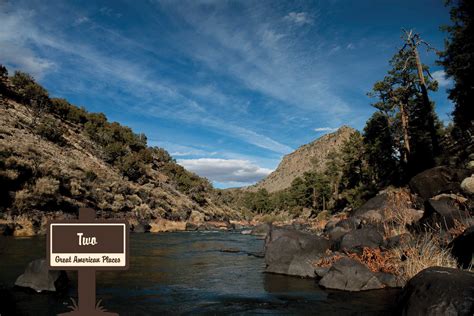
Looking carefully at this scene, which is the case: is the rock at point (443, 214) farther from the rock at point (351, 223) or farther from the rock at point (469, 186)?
the rock at point (351, 223)

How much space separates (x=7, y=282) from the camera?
1184 cm

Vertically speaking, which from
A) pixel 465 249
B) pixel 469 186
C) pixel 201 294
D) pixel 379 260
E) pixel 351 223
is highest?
pixel 469 186

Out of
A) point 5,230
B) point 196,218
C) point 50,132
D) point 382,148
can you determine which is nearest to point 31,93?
point 50,132

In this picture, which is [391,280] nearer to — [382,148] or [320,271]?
[320,271]

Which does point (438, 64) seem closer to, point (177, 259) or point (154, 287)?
point (177, 259)

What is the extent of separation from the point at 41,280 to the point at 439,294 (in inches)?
411

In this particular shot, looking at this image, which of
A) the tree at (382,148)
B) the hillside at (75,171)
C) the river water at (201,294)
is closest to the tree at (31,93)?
the hillside at (75,171)

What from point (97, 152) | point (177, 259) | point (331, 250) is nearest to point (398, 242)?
Answer: point (331, 250)

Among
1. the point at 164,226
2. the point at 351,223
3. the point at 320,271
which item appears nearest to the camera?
the point at 320,271

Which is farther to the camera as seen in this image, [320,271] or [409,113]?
[409,113]

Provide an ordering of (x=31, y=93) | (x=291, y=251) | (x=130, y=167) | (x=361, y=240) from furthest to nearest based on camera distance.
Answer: (x=130, y=167) < (x=31, y=93) < (x=291, y=251) < (x=361, y=240)

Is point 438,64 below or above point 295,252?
above

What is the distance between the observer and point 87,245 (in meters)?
4.99

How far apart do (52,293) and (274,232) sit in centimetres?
1016
